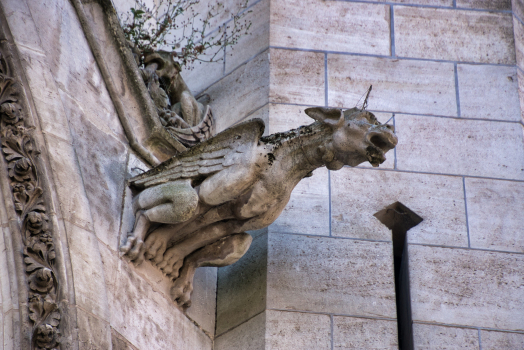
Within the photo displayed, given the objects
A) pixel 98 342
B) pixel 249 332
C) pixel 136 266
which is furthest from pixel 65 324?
pixel 249 332

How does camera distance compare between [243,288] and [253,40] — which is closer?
[243,288]

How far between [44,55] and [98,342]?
167cm

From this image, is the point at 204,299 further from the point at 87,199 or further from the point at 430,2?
the point at 430,2

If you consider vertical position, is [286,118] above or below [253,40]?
below

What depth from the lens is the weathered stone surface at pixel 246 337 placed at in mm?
5301

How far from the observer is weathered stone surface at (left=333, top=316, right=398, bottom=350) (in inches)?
Result: 208

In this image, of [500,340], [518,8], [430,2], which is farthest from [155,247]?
[518,8]

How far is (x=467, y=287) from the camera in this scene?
555 cm

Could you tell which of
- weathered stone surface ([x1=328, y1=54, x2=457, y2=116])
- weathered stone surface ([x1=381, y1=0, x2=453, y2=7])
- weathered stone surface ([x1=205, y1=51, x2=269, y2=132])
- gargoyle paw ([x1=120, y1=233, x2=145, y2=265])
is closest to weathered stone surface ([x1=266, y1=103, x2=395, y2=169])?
weathered stone surface ([x1=205, y1=51, x2=269, y2=132])

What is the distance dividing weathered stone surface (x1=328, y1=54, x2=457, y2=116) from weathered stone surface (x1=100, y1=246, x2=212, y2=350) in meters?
1.97

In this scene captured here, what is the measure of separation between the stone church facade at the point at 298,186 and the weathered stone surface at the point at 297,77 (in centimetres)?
1

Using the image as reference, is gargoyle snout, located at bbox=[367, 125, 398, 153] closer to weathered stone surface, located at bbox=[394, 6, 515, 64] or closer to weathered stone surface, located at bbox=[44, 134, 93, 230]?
weathered stone surface, located at bbox=[44, 134, 93, 230]

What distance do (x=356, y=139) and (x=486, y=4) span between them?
2634 millimetres

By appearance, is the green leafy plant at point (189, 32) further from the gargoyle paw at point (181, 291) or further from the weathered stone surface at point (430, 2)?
the gargoyle paw at point (181, 291)
